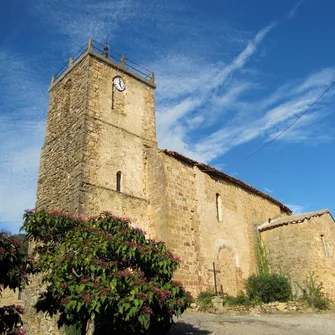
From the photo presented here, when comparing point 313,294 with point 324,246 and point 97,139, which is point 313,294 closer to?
point 324,246

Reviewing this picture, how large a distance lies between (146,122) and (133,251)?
462 inches

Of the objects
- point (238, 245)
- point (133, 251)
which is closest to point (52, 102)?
point (238, 245)

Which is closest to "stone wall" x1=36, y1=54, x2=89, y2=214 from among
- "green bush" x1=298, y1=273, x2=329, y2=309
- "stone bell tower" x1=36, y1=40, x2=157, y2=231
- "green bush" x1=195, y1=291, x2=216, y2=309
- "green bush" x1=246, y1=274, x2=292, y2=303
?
"stone bell tower" x1=36, y1=40, x2=157, y2=231

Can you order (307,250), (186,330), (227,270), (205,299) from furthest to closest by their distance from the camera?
(307,250)
(227,270)
(205,299)
(186,330)

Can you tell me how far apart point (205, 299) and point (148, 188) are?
5.38m

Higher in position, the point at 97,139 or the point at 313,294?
the point at 97,139

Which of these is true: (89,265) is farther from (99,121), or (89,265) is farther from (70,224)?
(99,121)

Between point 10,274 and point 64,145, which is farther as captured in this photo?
point 64,145

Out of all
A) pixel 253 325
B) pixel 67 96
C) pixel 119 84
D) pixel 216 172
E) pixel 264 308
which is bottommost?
pixel 253 325

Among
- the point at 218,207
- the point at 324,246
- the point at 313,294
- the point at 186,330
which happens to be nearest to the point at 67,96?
the point at 218,207

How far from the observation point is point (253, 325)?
12172mm

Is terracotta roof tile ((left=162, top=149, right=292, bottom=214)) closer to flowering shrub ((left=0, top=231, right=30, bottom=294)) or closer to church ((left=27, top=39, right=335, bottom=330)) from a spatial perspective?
church ((left=27, top=39, right=335, bottom=330))

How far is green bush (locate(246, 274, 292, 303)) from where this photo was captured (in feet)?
57.2

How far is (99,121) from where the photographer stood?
1719 cm
